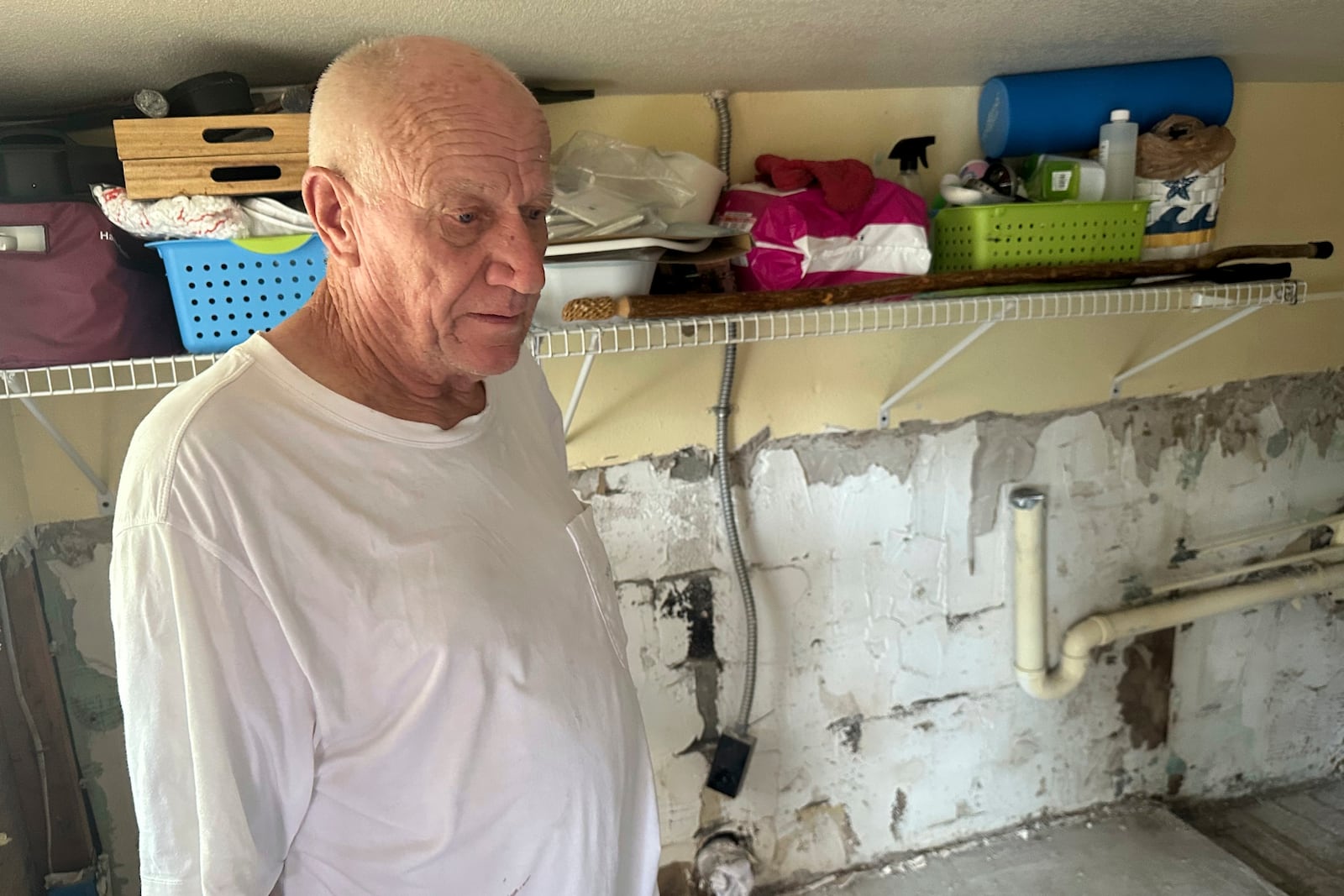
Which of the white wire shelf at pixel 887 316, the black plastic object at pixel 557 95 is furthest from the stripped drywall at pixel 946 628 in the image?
the black plastic object at pixel 557 95

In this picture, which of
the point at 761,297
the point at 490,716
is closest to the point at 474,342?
the point at 490,716

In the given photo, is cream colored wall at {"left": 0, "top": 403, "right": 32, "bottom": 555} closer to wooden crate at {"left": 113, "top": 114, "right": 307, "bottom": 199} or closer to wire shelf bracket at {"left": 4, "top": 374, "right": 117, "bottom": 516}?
wire shelf bracket at {"left": 4, "top": 374, "right": 117, "bottom": 516}

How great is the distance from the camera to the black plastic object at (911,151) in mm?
1496

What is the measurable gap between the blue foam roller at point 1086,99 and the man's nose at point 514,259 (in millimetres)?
1084

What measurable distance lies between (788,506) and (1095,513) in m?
Answer: 0.71

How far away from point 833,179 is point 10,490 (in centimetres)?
129

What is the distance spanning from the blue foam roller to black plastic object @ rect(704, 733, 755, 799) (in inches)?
45.8

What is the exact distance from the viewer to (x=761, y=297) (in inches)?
49.0

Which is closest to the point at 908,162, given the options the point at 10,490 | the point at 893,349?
the point at 893,349

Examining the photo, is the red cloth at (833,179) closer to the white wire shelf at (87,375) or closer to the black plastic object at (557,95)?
the black plastic object at (557,95)

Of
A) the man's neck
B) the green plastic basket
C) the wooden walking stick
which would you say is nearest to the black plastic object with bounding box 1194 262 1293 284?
the wooden walking stick

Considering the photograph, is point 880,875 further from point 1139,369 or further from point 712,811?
point 1139,369

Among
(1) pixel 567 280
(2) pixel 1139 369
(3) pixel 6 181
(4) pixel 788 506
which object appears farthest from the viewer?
(2) pixel 1139 369

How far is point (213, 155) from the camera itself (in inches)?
41.9
